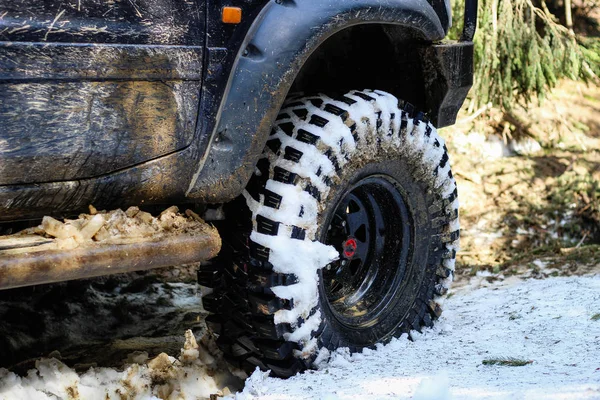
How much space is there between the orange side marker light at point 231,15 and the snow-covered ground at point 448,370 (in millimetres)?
1161

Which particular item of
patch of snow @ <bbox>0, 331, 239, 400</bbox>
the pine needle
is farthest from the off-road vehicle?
the pine needle

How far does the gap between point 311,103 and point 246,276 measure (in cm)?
68

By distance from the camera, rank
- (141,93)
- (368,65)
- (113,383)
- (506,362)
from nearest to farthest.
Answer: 1. (141,93)
2. (113,383)
3. (506,362)
4. (368,65)

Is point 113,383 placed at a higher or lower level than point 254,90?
lower

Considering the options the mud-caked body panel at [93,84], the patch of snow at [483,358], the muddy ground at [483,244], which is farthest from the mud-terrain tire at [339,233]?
the muddy ground at [483,244]

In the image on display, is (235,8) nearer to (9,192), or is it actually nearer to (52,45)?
(52,45)

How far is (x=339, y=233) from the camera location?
3176mm

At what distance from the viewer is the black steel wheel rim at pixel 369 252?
3211mm

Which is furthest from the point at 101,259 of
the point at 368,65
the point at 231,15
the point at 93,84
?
the point at 368,65

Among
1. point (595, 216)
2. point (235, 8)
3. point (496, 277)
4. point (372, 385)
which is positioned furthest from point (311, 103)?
point (595, 216)

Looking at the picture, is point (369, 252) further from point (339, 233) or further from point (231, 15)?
point (231, 15)

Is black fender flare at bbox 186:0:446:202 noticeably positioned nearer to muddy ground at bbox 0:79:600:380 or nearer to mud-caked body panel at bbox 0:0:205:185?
mud-caked body panel at bbox 0:0:205:185

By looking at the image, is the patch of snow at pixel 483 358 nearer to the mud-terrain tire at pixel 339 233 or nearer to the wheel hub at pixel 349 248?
the mud-terrain tire at pixel 339 233

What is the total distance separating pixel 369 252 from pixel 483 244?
8.91 feet
